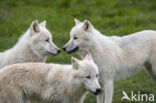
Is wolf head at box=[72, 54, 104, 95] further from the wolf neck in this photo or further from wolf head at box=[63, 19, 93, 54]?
the wolf neck

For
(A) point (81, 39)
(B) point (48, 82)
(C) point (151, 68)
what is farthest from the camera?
(C) point (151, 68)

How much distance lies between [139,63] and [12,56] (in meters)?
2.71

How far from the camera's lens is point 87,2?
1692 centimetres

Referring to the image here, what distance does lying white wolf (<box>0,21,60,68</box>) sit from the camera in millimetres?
8492

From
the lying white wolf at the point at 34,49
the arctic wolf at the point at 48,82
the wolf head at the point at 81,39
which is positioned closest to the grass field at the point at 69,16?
the wolf head at the point at 81,39

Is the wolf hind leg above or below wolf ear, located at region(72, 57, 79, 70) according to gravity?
below

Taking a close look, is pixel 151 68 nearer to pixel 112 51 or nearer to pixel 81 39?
pixel 112 51

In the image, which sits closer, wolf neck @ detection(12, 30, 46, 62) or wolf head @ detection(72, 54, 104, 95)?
wolf head @ detection(72, 54, 104, 95)

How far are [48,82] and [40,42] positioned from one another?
67.4 inches

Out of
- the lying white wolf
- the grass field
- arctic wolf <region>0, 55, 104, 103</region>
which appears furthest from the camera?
the grass field

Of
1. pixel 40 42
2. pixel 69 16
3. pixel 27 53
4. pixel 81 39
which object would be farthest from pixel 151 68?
pixel 69 16

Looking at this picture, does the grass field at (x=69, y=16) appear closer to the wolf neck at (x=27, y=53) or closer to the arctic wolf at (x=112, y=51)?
the arctic wolf at (x=112, y=51)

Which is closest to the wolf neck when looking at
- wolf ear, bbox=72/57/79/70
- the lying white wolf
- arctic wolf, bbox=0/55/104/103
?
the lying white wolf

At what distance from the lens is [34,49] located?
8.55 meters
